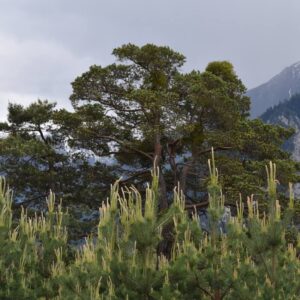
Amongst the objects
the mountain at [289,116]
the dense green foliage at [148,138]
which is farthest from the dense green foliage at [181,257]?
the mountain at [289,116]

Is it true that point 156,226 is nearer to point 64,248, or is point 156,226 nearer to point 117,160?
point 64,248

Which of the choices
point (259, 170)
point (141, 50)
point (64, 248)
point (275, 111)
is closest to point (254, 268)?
point (64, 248)

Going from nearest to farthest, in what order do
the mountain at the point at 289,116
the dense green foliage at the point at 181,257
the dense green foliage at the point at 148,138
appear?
the dense green foliage at the point at 181,257 → the dense green foliage at the point at 148,138 → the mountain at the point at 289,116

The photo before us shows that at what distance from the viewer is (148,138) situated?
23172mm

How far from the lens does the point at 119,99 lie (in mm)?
24125

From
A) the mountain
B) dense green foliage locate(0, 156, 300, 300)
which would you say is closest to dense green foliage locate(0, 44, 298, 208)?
dense green foliage locate(0, 156, 300, 300)

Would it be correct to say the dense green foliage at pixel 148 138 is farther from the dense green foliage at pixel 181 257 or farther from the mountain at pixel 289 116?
the mountain at pixel 289 116

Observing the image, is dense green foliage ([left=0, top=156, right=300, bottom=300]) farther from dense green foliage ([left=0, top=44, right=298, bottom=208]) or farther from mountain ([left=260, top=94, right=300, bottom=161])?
mountain ([left=260, top=94, right=300, bottom=161])

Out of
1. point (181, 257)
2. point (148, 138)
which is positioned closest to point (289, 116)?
point (148, 138)

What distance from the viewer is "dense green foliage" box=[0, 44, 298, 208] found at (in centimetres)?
2262

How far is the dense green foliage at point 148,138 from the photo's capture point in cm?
2262

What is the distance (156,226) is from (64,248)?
352 cm

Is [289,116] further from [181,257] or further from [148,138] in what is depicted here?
[181,257]

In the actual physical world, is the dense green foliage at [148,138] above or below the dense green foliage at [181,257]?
above
